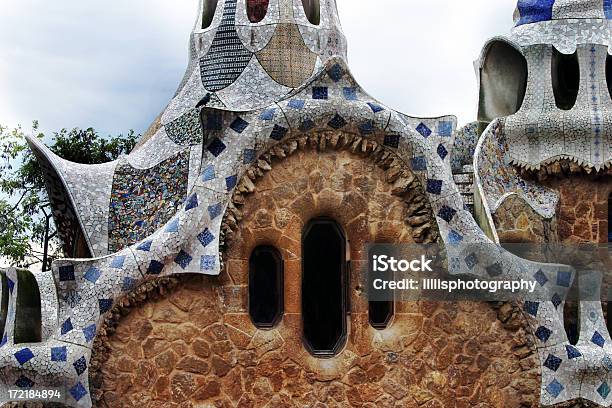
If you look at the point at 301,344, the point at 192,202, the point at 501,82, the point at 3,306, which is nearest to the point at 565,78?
the point at 501,82

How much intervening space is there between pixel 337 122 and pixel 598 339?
2.77 m

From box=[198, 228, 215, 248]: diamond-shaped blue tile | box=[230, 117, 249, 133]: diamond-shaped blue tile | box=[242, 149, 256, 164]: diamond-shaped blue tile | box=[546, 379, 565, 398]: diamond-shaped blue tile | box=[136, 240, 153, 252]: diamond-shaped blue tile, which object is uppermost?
box=[230, 117, 249, 133]: diamond-shaped blue tile

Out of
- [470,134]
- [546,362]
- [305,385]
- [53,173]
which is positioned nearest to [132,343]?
[305,385]

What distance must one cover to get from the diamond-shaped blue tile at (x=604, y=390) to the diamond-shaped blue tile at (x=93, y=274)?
3866 mm

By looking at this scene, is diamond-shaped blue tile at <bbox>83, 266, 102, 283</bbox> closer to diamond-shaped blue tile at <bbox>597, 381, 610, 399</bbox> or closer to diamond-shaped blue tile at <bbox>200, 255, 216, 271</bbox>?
diamond-shaped blue tile at <bbox>200, 255, 216, 271</bbox>

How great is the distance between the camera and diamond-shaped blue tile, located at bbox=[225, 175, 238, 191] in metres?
8.97

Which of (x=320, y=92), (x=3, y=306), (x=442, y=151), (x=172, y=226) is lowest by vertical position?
(x=3, y=306)

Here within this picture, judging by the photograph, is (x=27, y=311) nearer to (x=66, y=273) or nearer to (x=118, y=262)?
(x=66, y=273)

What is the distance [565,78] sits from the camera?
1191cm

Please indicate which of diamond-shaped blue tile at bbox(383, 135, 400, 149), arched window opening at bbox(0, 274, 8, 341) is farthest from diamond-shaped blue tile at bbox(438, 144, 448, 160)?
arched window opening at bbox(0, 274, 8, 341)

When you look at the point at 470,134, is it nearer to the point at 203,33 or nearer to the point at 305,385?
the point at 203,33

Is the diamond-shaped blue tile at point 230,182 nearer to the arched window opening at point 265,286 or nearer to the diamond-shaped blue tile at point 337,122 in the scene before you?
the arched window opening at point 265,286

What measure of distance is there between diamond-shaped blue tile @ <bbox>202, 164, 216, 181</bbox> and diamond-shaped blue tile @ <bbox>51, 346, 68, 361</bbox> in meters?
1.55

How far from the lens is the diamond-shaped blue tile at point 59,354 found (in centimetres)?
847
